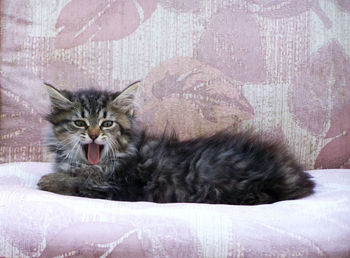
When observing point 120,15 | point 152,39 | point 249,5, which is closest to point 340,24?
point 249,5

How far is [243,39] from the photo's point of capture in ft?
5.95

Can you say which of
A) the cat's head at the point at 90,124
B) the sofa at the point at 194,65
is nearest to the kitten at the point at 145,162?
the cat's head at the point at 90,124

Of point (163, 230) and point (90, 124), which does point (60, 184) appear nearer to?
point (90, 124)

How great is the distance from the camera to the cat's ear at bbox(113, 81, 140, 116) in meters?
1.51

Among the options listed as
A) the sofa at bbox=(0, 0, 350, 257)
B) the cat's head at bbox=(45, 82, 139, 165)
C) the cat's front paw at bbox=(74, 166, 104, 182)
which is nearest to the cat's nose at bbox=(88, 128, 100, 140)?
the cat's head at bbox=(45, 82, 139, 165)

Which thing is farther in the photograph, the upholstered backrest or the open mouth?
the upholstered backrest

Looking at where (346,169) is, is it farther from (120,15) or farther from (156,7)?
(120,15)

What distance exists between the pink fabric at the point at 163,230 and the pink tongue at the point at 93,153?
42 cm

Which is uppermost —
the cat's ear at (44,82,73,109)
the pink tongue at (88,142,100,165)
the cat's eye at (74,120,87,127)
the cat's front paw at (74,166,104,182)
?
the cat's ear at (44,82,73,109)

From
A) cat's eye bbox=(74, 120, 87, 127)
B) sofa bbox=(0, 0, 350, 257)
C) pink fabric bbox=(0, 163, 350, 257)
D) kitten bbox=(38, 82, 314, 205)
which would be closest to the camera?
pink fabric bbox=(0, 163, 350, 257)

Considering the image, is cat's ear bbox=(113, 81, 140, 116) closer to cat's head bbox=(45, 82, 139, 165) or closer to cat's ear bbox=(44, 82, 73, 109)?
cat's head bbox=(45, 82, 139, 165)

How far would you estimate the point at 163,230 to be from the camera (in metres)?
0.93

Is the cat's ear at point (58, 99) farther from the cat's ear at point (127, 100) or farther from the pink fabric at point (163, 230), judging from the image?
the pink fabric at point (163, 230)

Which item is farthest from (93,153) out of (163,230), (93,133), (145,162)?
(163,230)
